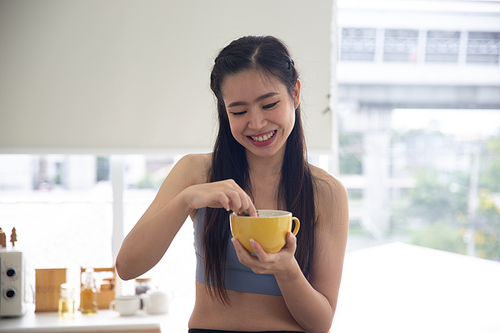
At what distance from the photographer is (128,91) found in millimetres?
2311

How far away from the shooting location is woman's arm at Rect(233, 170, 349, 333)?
873 millimetres

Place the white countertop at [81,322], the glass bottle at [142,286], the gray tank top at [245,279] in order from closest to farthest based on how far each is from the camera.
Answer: the gray tank top at [245,279]
the white countertop at [81,322]
the glass bottle at [142,286]

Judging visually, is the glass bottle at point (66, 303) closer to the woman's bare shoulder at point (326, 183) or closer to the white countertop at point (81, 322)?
the white countertop at point (81, 322)

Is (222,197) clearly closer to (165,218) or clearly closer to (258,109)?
(165,218)

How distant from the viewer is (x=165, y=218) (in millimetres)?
972

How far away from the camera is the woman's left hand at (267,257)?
0.83 metres

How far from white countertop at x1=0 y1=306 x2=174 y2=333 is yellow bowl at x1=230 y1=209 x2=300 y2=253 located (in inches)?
52.9

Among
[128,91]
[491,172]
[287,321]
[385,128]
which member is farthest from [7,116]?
[491,172]

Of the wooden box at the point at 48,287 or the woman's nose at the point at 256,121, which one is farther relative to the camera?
the wooden box at the point at 48,287

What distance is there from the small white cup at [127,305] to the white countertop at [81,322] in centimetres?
3

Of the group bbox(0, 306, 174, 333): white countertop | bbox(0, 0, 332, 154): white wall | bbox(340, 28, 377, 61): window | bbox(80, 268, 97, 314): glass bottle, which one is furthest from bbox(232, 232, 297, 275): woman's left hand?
bbox(340, 28, 377, 61): window

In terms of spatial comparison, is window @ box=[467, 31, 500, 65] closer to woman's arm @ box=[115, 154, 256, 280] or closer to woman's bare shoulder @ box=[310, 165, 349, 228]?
woman's bare shoulder @ box=[310, 165, 349, 228]

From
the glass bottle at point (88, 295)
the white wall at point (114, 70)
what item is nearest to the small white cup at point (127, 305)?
the glass bottle at point (88, 295)

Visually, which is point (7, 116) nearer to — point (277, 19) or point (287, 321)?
point (277, 19)
